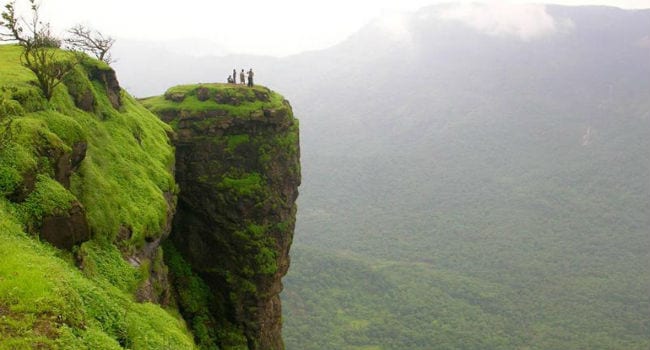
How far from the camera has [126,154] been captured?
83.7ft

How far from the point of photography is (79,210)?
55.4 feet

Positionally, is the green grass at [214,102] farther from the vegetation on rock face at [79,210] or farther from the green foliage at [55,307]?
the green foliage at [55,307]

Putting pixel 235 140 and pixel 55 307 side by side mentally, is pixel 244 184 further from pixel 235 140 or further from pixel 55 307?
pixel 55 307

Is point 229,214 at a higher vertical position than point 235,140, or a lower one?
lower

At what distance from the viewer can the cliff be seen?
43.5 ft

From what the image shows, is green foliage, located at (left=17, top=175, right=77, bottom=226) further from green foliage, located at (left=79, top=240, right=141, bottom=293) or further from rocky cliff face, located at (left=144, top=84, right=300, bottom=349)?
rocky cliff face, located at (left=144, top=84, right=300, bottom=349)

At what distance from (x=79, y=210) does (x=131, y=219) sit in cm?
499

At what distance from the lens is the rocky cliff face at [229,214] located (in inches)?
1361

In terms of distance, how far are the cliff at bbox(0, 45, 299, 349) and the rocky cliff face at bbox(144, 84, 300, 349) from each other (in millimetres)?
82

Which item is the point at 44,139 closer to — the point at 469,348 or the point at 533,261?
the point at 469,348

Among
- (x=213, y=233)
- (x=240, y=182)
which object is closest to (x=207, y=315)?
(x=213, y=233)

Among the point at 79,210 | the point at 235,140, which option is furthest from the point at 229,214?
the point at 79,210

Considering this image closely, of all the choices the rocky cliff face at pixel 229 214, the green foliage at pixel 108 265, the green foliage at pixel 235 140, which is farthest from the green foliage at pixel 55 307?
the green foliage at pixel 235 140

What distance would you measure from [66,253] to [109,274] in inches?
102
